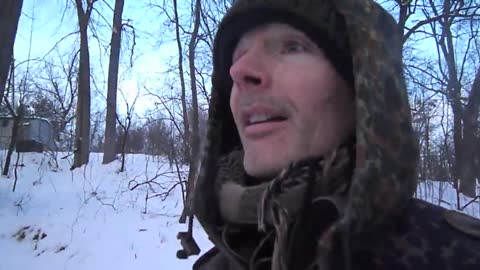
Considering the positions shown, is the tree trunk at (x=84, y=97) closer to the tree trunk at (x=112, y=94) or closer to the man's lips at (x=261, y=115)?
the tree trunk at (x=112, y=94)

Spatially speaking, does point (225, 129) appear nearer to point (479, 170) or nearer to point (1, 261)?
point (1, 261)

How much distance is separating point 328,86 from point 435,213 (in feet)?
1.28

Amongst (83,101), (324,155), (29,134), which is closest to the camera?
(324,155)

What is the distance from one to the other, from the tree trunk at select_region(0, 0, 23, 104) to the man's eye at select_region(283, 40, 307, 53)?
12.7 ft

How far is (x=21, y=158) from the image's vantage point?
10.8 meters

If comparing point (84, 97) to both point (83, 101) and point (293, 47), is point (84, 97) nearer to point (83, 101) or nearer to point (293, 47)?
point (83, 101)

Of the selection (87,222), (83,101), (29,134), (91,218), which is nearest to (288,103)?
(87,222)

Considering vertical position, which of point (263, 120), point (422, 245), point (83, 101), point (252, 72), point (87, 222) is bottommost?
point (87, 222)

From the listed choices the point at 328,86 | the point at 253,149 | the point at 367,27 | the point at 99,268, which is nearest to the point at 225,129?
the point at 253,149

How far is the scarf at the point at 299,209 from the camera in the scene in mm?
886

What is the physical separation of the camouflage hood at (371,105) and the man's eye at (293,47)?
53 mm

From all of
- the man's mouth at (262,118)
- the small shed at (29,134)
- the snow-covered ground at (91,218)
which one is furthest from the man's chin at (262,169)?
the small shed at (29,134)

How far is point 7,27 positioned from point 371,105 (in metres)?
4.20

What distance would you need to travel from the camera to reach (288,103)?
1028 millimetres
